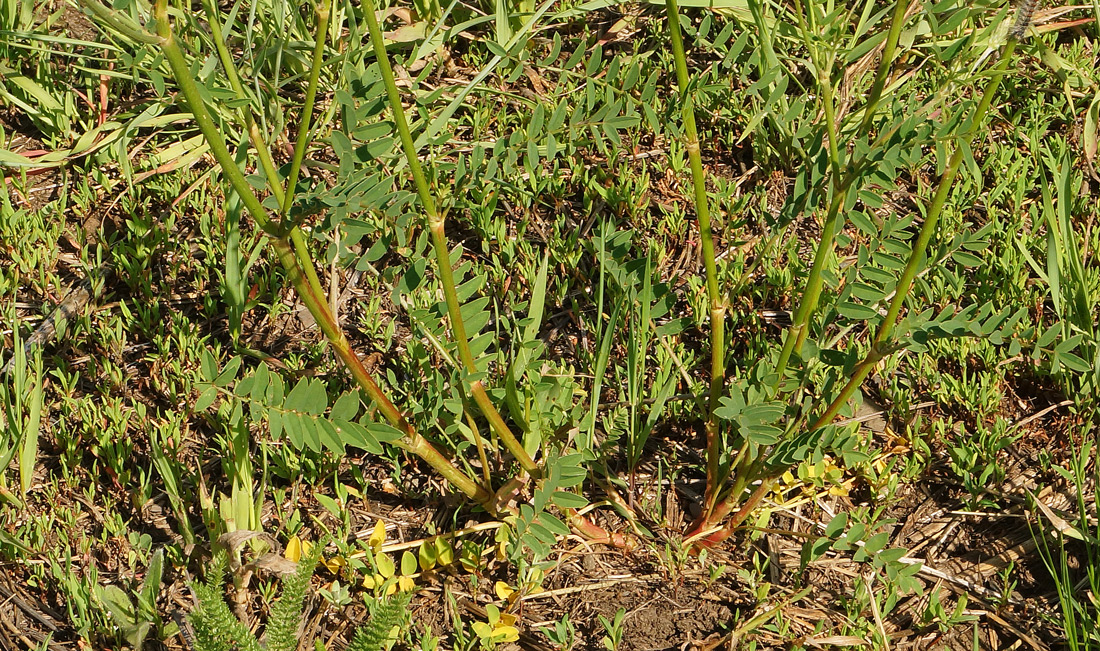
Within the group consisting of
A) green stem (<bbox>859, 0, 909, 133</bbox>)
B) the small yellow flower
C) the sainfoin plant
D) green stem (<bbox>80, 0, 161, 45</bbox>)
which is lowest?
the small yellow flower

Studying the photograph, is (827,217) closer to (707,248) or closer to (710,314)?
(707,248)

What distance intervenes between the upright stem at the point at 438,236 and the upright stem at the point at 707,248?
378 millimetres

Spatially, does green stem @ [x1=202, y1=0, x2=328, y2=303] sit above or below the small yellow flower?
above

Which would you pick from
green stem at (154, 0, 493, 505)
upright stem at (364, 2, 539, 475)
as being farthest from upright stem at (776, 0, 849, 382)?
green stem at (154, 0, 493, 505)

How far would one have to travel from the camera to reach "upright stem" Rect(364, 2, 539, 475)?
129 cm

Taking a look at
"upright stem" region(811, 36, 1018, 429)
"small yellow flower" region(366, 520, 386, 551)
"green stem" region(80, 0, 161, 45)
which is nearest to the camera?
"green stem" region(80, 0, 161, 45)

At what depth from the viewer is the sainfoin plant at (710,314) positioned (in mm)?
1460

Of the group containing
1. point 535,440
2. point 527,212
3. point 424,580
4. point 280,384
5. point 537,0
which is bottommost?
point 424,580

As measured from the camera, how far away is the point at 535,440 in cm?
209

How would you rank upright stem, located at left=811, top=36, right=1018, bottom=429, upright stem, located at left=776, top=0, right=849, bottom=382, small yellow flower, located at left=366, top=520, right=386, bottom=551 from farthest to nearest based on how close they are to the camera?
small yellow flower, located at left=366, top=520, right=386, bottom=551 → upright stem, located at left=776, top=0, right=849, bottom=382 → upright stem, located at left=811, top=36, right=1018, bottom=429

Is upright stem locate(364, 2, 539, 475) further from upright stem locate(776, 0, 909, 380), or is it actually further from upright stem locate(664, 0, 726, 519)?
upright stem locate(776, 0, 909, 380)

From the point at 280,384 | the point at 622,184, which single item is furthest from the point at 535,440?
the point at 622,184

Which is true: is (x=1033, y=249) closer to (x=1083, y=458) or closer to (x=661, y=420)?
(x=1083, y=458)

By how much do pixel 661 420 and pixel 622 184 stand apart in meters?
0.69
